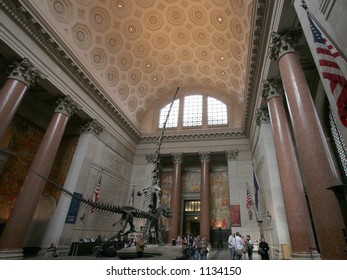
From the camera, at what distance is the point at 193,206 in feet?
56.6

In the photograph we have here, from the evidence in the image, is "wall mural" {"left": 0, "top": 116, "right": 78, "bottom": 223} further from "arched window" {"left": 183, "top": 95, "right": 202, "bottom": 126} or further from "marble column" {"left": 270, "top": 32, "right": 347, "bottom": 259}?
"marble column" {"left": 270, "top": 32, "right": 347, "bottom": 259}

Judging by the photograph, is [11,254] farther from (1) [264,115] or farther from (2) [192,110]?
(2) [192,110]

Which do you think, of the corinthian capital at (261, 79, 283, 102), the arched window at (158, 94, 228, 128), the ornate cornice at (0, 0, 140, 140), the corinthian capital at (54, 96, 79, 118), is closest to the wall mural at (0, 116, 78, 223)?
the corinthian capital at (54, 96, 79, 118)

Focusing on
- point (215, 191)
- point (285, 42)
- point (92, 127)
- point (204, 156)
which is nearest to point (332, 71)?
point (285, 42)

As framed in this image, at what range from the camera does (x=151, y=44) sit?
15070 millimetres

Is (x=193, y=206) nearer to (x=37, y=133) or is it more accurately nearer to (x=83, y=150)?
(x=83, y=150)

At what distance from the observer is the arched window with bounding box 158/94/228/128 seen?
17844 millimetres

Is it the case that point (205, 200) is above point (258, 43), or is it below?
below

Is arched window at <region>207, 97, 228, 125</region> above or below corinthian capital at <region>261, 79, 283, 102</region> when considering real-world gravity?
above

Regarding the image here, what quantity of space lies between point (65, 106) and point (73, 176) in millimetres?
3659

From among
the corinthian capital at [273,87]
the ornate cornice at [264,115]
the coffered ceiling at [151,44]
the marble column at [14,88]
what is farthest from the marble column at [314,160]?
the marble column at [14,88]

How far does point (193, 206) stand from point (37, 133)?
41.0 ft

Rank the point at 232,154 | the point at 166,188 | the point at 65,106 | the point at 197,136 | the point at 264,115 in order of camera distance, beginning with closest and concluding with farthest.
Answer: the point at 264,115
the point at 65,106
the point at 232,154
the point at 197,136
the point at 166,188

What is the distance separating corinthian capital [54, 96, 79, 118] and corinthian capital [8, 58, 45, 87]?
1.83 m
